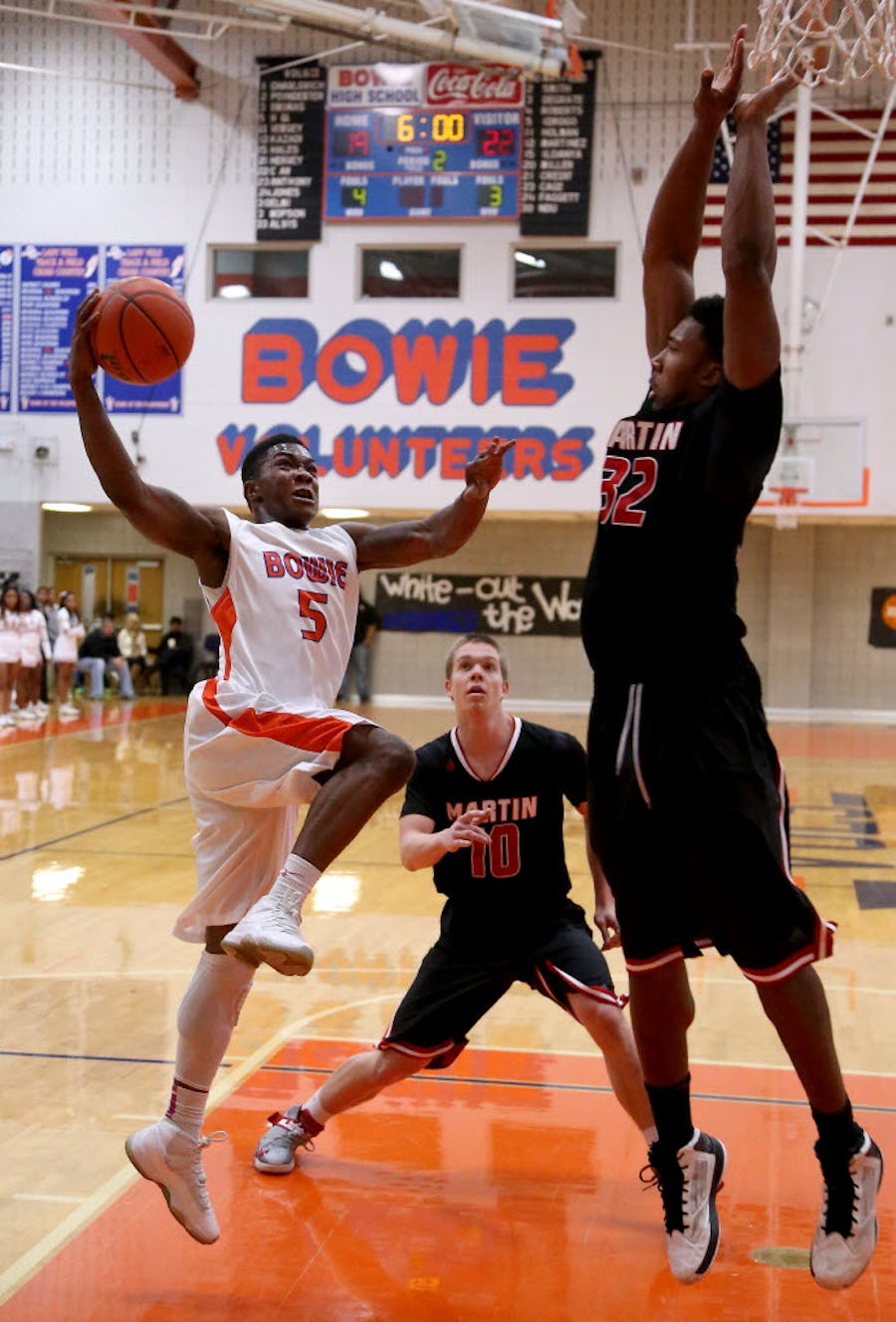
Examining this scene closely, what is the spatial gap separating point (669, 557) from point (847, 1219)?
1.39m

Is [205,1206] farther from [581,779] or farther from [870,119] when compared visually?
[870,119]

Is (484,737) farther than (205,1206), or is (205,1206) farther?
(484,737)

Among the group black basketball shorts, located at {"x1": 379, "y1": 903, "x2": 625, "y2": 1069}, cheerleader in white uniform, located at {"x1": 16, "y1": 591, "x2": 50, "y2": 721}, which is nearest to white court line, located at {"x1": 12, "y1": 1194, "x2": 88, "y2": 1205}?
black basketball shorts, located at {"x1": 379, "y1": 903, "x2": 625, "y2": 1069}

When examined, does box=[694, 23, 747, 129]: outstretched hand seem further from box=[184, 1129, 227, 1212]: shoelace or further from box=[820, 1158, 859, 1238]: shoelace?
box=[184, 1129, 227, 1212]: shoelace

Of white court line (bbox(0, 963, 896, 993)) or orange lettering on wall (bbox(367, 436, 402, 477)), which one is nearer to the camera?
white court line (bbox(0, 963, 896, 993))

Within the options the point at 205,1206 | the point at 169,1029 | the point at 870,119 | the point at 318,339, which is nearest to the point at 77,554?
the point at 318,339

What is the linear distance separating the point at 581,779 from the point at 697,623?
5.01 ft

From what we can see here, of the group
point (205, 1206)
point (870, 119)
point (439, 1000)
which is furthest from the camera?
point (870, 119)

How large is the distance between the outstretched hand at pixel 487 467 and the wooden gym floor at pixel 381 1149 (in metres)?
1.95

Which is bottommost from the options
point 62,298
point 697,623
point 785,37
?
point 697,623

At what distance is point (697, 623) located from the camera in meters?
2.95

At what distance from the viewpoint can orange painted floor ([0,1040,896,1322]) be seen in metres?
3.26

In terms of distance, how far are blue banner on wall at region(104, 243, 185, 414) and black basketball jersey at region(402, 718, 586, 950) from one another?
17.7 meters

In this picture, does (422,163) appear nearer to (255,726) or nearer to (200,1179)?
(255,726)
